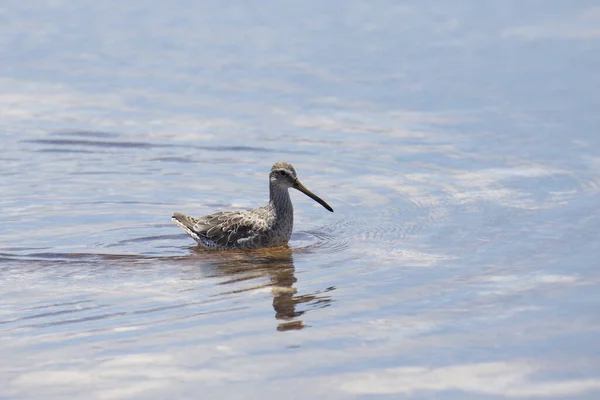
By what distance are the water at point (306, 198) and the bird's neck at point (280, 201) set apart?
0.40 m

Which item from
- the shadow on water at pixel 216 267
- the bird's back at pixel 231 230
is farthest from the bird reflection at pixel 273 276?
the bird's back at pixel 231 230

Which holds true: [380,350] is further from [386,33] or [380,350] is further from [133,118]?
[386,33]

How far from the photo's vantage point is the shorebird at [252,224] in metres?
13.4

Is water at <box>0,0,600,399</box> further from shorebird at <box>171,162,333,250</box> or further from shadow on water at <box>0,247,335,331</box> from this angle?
shorebird at <box>171,162,333,250</box>

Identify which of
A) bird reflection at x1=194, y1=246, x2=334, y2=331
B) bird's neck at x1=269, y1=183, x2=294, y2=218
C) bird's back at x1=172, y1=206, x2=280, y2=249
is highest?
bird's neck at x1=269, y1=183, x2=294, y2=218

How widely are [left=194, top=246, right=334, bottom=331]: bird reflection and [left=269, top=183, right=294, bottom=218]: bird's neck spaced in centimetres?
42

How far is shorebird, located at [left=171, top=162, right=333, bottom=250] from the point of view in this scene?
527 inches

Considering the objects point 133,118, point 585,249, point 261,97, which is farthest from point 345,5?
point 585,249

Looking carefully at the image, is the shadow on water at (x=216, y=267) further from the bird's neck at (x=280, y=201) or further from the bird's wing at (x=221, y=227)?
the bird's neck at (x=280, y=201)

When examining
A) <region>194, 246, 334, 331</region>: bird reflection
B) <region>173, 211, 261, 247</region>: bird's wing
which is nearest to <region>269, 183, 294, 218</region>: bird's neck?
<region>173, 211, 261, 247</region>: bird's wing

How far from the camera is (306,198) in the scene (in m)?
15.3

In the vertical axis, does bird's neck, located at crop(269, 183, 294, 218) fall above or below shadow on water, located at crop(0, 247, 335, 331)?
above

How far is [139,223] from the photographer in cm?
1412

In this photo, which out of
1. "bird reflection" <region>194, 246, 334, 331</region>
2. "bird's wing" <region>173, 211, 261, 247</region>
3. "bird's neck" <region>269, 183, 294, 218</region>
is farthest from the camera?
"bird's neck" <region>269, 183, 294, 218</region>
